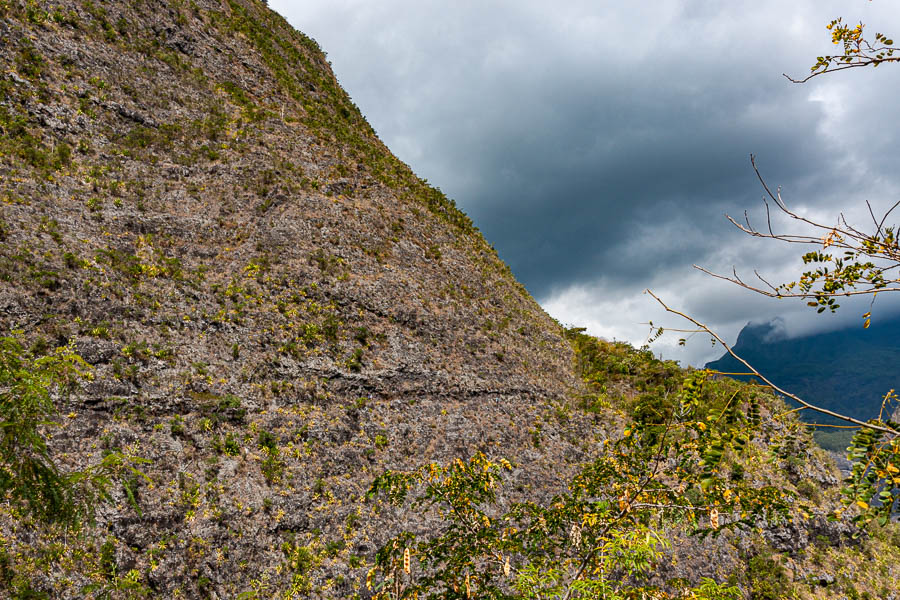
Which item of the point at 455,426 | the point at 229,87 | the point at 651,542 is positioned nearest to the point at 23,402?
the point at 651,542

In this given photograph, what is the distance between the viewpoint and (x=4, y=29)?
19594 millimetres

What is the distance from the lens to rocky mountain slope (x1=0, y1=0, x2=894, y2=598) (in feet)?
41.1

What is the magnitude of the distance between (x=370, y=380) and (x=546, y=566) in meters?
14.3

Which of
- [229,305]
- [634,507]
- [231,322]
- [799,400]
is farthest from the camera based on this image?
[229,305]

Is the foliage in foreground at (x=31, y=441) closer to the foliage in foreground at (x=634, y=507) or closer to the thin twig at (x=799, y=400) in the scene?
the foliage in foreground at (x=634, y=507)

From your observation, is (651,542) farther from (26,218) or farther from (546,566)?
(26,218)

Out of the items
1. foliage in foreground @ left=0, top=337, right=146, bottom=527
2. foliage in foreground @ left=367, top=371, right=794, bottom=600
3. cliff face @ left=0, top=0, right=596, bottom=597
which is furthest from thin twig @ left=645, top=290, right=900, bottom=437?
cliff face @ left=0, top=0, right=596, bottom=597

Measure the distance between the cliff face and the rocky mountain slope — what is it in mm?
83

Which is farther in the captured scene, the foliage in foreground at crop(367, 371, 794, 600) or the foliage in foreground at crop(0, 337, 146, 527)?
the foliage in foreground at crop(0, 337, 146, 527)

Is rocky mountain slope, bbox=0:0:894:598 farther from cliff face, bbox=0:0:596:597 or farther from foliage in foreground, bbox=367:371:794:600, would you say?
foliage in foreground, bbox=367:371:794:600

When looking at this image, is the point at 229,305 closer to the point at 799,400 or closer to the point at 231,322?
the point at 231,322

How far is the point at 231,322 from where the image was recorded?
18109mm

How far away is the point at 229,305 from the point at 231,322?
2.97 feet

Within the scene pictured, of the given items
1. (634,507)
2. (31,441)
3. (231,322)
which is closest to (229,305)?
(231,322)
